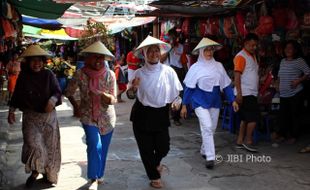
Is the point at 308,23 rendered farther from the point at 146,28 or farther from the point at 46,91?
the point at 146,28

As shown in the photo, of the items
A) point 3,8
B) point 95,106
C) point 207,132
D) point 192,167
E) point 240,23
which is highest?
point 3,8

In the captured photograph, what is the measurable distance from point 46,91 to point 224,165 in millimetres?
2664

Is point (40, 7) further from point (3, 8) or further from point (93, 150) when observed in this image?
point (93, 150)

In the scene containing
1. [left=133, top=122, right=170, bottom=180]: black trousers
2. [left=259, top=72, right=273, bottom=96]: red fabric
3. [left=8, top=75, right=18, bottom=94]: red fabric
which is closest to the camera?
[left=133, top=122, right=170, bottom=180]: black trousers

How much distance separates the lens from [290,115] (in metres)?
7.52

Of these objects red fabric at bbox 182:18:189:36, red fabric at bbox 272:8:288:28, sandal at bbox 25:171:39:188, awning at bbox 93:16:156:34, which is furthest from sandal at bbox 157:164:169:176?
awning at bbox 93:16:156:34

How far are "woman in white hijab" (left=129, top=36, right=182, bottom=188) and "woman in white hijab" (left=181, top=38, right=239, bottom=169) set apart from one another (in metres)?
0.78

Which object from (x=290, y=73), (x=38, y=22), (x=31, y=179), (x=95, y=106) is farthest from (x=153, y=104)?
(x=38, y=22)

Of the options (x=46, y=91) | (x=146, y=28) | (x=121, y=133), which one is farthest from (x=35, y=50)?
(x=146, y=28)

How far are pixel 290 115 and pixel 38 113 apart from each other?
171 inches

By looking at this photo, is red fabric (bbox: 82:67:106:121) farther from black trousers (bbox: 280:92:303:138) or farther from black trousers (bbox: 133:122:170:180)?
black trousers (bbox: 280:92:303:138)

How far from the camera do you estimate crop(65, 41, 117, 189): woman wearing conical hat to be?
16.6 feet

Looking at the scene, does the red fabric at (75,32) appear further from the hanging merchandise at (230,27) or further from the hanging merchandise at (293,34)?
the hanging merchandise at (293,34)

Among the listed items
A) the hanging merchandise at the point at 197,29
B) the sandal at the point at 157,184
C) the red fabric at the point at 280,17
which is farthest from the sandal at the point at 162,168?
the hanging merchandise at the point at 197,29
